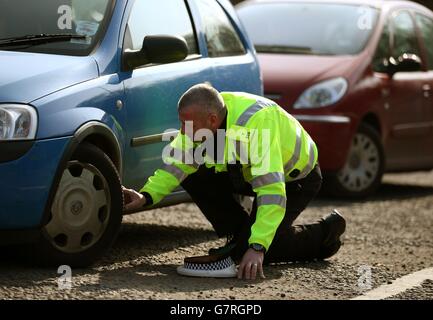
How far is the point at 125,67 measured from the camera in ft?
23.3

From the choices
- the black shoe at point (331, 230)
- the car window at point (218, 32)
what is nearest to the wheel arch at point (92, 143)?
the black shoe at point (331, 230)

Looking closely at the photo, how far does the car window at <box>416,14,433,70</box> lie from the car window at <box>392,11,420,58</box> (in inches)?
8.2

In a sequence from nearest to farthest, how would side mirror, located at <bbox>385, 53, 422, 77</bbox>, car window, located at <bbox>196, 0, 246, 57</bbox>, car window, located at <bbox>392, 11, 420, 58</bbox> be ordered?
car window, located at <bbox>196, 0, 246, 57</bbox>
side mirror, located at <bbox>385, 53, 422, 77</bbox>
car window, located at <bbox>392, 11, 420, 58</bbox>

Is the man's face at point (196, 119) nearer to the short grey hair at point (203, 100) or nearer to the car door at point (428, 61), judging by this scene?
the short grey hair at point (203, 100)

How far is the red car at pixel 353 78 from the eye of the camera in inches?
442

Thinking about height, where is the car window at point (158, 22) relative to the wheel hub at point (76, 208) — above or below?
above

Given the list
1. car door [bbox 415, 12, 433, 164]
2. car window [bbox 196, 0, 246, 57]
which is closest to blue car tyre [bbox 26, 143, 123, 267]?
car window [bbox 196, 0, 246, 57]

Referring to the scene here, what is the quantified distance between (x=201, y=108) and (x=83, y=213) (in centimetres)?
85

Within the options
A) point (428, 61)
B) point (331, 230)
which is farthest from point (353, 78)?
point (331, 230)

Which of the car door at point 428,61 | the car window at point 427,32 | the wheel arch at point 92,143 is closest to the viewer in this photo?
the wheel arch at point 92,143

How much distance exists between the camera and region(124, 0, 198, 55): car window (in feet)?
24.3
